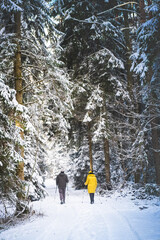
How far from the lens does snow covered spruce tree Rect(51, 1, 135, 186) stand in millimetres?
12867

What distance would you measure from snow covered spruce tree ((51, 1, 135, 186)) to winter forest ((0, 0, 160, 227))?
7 cm

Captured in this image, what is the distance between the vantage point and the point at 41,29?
29.9 ft

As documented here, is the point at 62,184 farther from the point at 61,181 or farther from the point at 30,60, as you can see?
the point at 30,60

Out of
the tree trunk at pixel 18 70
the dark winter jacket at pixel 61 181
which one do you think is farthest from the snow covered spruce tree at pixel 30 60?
the dark winter jacket at pixel 61 181

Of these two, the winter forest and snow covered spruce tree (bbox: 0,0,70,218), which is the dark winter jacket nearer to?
the winter forest

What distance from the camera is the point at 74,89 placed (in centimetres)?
1310

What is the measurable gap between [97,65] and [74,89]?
2.83m

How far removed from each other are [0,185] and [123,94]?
9.61 metres

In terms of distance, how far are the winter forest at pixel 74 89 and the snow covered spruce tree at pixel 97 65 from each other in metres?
0.07

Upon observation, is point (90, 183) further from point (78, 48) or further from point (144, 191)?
point (78, 48)

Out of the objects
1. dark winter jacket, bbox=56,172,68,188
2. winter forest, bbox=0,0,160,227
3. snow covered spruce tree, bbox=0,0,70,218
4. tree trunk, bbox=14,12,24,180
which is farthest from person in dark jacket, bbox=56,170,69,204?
tree trunk, bbox=14,12,24,180

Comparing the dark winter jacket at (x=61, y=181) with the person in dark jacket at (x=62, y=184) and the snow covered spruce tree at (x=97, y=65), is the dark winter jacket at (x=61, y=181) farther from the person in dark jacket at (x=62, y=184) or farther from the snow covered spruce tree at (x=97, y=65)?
the snow covered spruce tree at (x=97, y=65)

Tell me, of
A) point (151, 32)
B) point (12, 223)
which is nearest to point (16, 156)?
point (12, 223)

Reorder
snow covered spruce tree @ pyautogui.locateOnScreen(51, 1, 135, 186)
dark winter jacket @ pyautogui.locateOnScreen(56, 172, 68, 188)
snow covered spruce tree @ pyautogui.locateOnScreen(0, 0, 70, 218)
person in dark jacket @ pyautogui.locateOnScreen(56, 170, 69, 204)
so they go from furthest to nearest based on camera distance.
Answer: snow covered spruce tree @ pyautogui.locateOnScreen(51, 1, 135, 186) → dark winter jacket @ pyautogui.locateOnScreen(56, 172, 68, 188) → person in dark jacket @ pyautogui.locateOnScreen(56, 170, 69, 204) → snow covered spruce tree @ pyautogui.locateOnScreen(0, 0, 70, 218)
